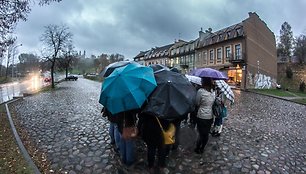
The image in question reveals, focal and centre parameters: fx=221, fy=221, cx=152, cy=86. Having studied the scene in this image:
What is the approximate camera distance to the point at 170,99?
4301mm

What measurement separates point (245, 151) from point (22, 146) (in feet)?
20.2

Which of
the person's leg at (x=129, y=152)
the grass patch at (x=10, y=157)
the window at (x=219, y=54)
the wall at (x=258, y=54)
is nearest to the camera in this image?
the grass patch at (x=10, y=157)

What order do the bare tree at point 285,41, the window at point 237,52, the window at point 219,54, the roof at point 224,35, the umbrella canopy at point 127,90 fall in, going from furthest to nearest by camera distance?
the bare tree at point 285,41 → the window at point 219,54 → the roof at point 224,35 → the window at point 237,52 → the umbrella canopy at point 127,90

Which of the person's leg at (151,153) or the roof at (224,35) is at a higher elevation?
the roof at (224,35)

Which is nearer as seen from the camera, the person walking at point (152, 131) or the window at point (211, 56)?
the person walking at point (152, 131)

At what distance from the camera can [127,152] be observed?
16.5 ft

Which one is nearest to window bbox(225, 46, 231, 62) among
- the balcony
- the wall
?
the balcony

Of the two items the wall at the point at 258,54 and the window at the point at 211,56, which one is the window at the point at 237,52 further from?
the window at the point at 211,56

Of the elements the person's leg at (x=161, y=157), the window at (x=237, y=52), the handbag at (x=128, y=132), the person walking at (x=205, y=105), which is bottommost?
the person's leg at (x=161, y=157)

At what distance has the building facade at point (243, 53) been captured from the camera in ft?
102

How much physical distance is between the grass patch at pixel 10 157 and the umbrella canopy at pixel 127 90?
2.27 metres

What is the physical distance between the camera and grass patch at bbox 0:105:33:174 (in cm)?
465

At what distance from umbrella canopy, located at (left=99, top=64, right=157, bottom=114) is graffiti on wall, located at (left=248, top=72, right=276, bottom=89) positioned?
98.4 ft

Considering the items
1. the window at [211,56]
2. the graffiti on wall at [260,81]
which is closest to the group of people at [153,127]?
the graffiti on wall at [260,81]
